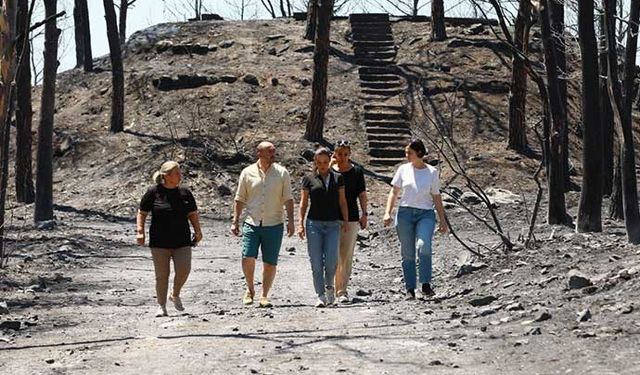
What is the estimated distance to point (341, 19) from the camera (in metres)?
43.3

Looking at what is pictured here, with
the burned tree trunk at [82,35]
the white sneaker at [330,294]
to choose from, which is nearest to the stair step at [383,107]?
the burned tree trunk at [82,35]

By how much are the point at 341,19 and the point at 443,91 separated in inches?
376

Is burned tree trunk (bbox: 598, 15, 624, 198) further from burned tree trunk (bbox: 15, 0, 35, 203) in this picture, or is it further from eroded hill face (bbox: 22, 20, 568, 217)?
burned tree trunk (bbox: 15, 0, 35, 203)

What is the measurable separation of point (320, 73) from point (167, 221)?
62.0 feet

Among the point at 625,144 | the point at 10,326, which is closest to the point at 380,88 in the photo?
the point at 625,144

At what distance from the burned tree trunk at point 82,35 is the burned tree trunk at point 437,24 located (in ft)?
39.0

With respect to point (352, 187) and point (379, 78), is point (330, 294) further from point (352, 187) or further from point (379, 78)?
point (379, 78)

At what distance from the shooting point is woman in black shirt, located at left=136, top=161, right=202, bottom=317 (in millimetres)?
11734

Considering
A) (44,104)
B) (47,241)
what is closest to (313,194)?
(47,241)

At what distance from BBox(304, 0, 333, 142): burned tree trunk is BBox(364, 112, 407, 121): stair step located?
2130 mm

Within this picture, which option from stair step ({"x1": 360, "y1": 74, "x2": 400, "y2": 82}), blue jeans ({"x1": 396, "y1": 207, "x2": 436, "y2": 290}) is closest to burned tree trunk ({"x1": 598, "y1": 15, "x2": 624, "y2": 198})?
blue jeans ({"x1": 396, "y1": 207, "x2": 436, "y2": 290})

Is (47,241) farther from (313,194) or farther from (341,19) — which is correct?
(341,19)

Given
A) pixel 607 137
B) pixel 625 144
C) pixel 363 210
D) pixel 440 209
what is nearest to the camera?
pixel 440 209

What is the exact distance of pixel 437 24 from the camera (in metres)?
38.9
